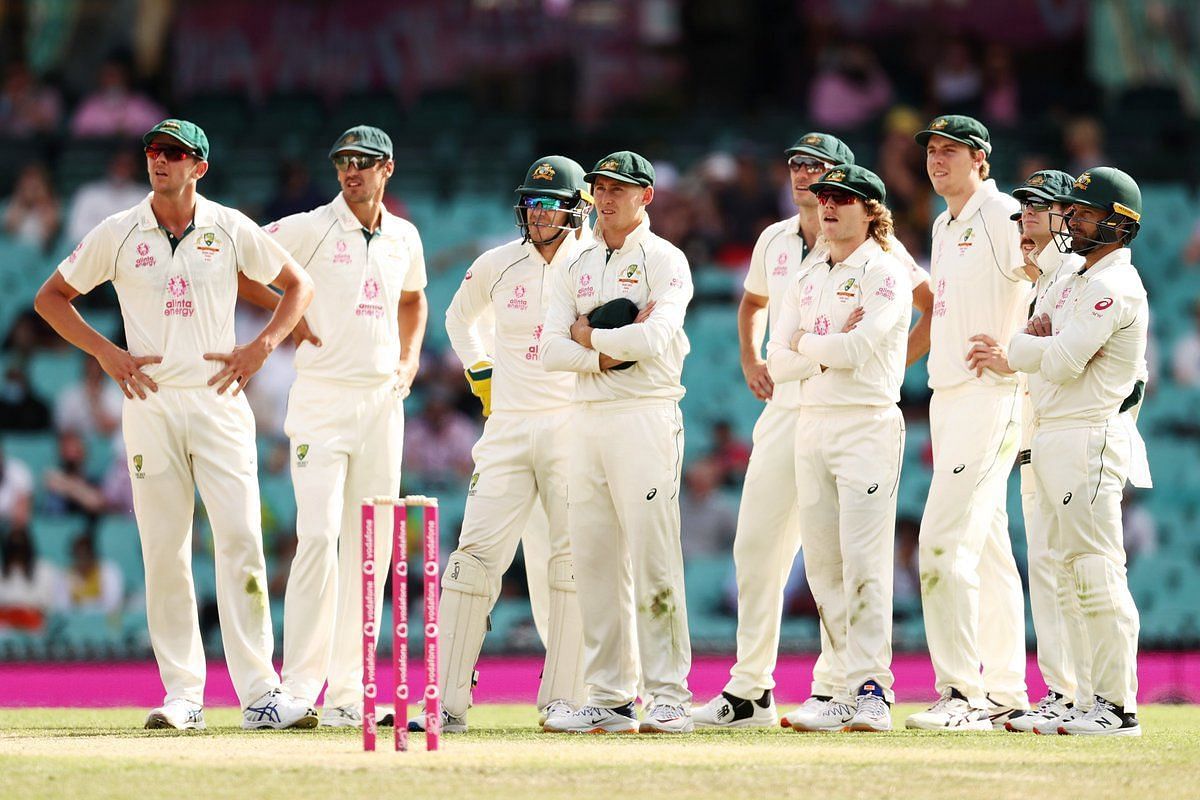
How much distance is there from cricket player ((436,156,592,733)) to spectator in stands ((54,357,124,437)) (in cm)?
602

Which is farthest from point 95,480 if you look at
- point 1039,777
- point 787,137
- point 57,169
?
point 1039,777

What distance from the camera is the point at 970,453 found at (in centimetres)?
786

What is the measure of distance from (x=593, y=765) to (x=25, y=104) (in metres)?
12.4

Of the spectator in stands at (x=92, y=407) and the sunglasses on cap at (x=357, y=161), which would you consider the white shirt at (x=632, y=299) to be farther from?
the spectator in stands at (x=92, y=407)

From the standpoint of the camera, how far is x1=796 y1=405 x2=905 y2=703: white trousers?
7.62 m

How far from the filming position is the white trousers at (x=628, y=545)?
7.60 metres

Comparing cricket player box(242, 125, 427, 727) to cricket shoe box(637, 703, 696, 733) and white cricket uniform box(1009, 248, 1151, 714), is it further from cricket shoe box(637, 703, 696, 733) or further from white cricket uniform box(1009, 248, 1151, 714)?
white cricket uniform box(1009, 248, 1151, 714)

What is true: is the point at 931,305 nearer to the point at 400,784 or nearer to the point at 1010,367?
the point at 1010,367

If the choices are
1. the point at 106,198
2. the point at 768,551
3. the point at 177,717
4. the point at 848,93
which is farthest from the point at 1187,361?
the point at 177,717

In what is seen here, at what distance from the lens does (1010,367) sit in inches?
298

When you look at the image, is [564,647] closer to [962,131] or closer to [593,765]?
[593,765]

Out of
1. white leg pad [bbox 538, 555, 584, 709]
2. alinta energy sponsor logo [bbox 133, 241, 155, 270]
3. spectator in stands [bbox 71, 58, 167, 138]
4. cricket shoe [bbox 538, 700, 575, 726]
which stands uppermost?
spectator in stands [bbox 71, 58, 167, 138]

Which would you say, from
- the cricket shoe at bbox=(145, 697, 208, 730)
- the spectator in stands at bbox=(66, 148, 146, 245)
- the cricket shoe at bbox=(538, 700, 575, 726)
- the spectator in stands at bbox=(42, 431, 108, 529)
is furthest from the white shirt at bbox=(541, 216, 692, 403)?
the spectator in stands at bbox=(66, 148, 146, 245)

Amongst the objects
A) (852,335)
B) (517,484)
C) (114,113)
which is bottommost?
(517,484)
